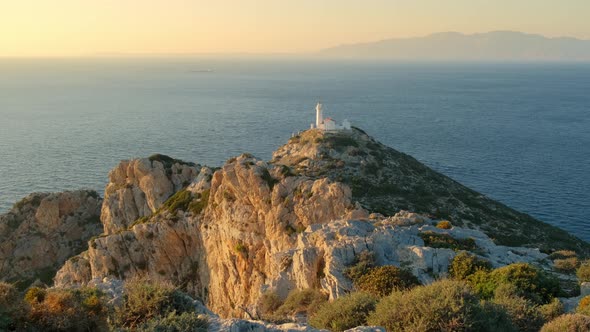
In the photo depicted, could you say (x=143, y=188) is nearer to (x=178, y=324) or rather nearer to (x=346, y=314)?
(x=346, y=314)

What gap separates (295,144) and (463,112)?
10608 centimetres

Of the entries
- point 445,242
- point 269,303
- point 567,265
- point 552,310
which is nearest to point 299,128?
point 445,242

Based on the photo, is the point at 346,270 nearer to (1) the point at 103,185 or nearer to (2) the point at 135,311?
(2) the point at 135,311

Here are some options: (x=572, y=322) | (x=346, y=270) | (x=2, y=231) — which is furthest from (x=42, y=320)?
(x=2, y=231)

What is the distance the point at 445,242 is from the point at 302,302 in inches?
308

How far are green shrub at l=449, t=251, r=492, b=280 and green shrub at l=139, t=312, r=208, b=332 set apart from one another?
11.6 meters

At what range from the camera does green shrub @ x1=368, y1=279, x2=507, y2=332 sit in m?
12.5

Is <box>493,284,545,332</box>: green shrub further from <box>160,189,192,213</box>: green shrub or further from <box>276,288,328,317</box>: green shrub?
<box>160,189,192,213</box>: green shrub

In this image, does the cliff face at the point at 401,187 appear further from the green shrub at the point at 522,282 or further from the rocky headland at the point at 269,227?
the green shrub at the point at 522,282

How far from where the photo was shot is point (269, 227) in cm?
3384

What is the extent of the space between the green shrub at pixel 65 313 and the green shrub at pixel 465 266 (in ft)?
44.2

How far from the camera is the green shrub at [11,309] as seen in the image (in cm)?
1056

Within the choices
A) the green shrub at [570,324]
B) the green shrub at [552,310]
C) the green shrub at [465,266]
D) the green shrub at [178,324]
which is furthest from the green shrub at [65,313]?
the green shrub at [465,266]

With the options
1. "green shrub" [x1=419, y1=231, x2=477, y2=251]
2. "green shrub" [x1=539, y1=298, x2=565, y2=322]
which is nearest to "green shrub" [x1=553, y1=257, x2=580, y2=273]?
"green shrub" [x1=419, y1=231, x2=477, y2=251]
